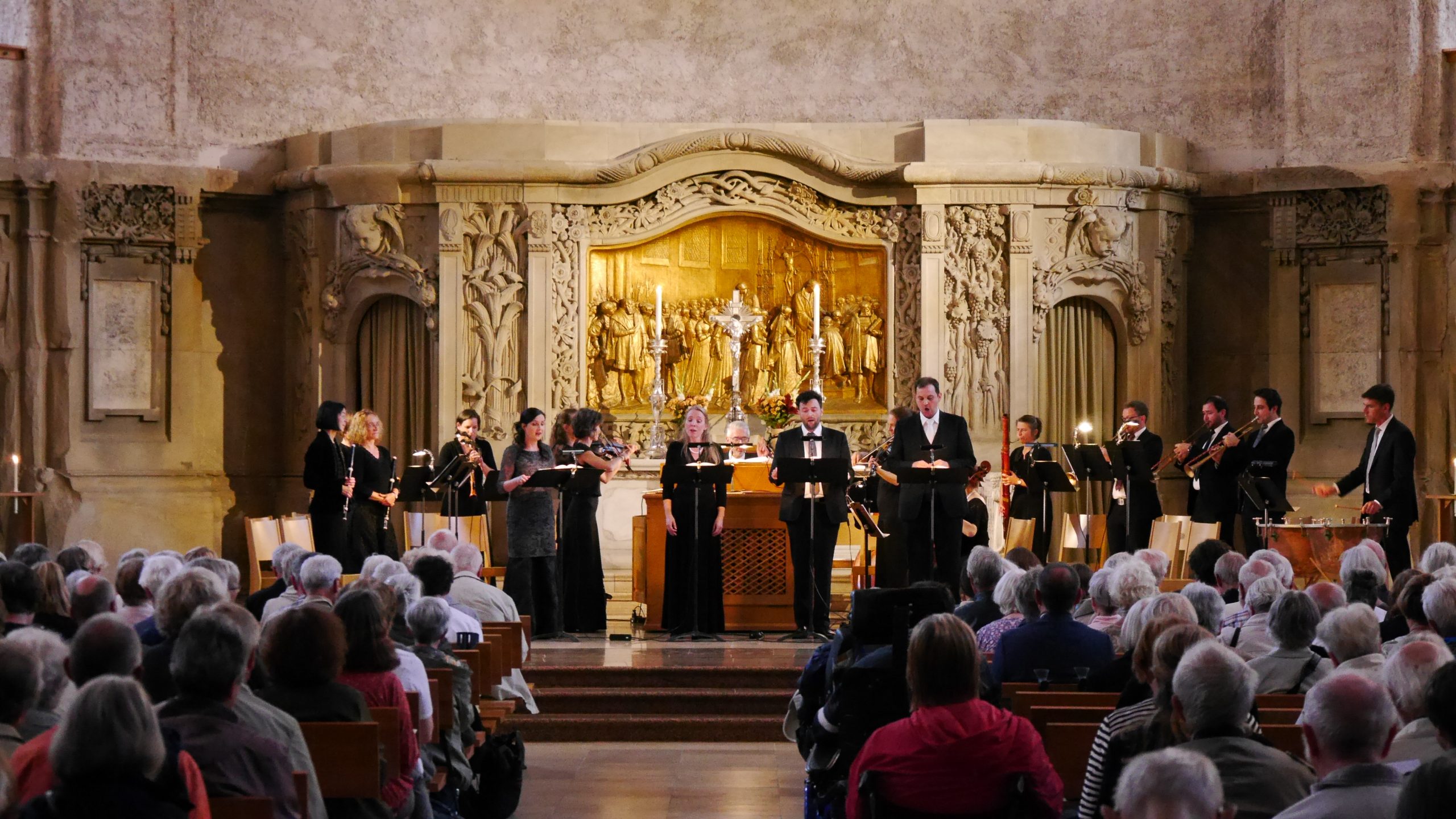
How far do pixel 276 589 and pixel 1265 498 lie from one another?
629cm

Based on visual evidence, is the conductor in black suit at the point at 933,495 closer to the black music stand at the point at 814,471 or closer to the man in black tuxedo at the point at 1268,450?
the black music stand at the point at 814,471

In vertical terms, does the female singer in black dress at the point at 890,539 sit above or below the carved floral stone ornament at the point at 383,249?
below

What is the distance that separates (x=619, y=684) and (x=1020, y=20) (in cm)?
882

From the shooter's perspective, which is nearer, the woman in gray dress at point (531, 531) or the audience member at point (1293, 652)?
the audience member at point (1293, 652)

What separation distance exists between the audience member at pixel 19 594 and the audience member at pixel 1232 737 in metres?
4.24

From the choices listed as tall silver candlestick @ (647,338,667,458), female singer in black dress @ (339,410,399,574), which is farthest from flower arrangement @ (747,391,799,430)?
female singer in black dress @ (339,410,399,574)

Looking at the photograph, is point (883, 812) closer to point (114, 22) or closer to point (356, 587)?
point (356, 587)

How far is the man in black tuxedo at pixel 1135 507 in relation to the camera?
41.2ft

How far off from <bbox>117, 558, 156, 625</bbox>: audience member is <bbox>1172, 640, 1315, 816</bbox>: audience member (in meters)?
4.50

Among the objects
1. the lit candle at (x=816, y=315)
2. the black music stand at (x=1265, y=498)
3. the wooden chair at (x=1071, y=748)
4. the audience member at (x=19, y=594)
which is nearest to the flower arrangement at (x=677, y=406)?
the lit candle at (x=816, y=315)

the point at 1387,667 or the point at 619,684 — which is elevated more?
the point at 1387,667

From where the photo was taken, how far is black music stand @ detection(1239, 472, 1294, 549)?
11367mm

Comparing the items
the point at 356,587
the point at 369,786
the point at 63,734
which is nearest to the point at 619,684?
the point at 356,587

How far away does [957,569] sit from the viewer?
36.3 feet
